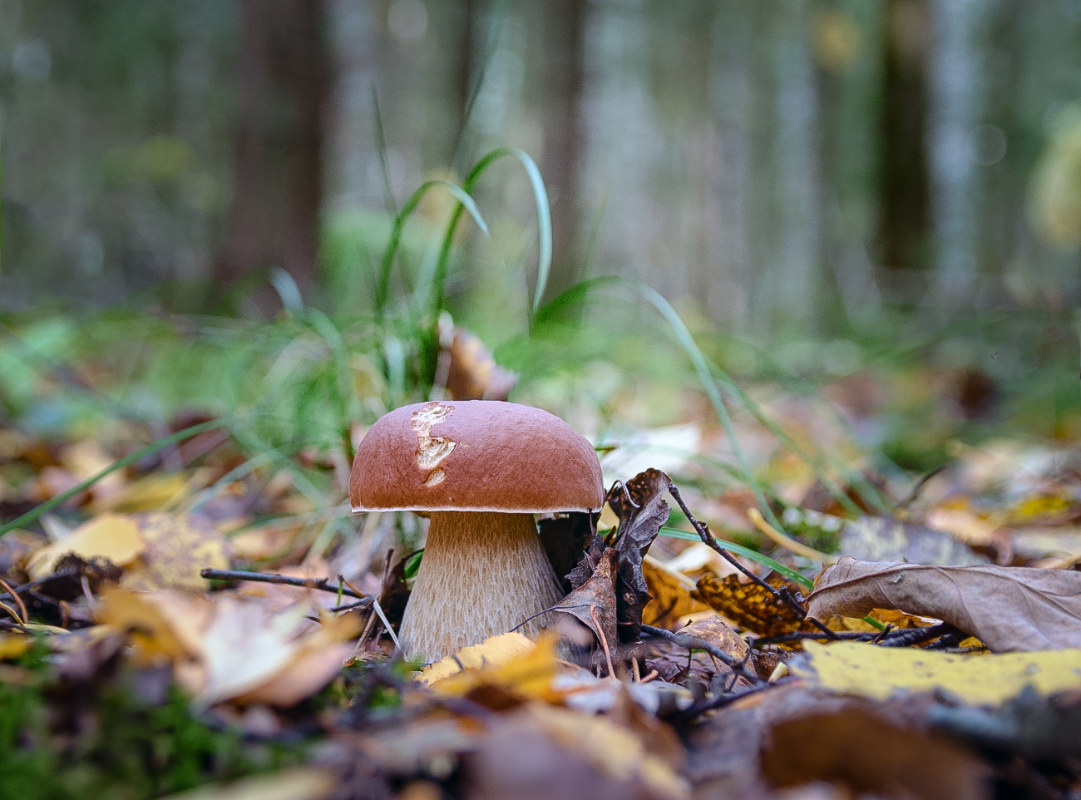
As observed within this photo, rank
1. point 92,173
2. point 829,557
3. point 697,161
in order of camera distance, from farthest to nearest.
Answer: point 697,161
point 92,173
point 829,557

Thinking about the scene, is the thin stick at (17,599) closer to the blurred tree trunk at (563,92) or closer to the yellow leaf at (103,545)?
the yellow leaf at (103,545)

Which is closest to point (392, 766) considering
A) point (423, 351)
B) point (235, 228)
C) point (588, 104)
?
point (423, 351)

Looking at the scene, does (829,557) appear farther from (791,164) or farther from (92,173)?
(791,164)

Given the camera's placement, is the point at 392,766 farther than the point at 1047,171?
No

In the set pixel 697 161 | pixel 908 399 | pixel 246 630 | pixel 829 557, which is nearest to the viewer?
pixel 246 630

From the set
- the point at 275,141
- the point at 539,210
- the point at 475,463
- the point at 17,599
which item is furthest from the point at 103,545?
the point at 275,141

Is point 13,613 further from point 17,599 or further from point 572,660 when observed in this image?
point 572,660

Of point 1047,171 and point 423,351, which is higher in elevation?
point 1047,171

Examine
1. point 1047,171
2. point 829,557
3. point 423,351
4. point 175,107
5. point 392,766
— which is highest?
point 175,107
